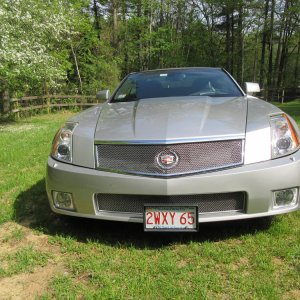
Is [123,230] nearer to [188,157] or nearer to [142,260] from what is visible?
[142,260]

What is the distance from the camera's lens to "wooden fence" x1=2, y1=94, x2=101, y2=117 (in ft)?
46.3

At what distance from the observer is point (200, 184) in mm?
2500

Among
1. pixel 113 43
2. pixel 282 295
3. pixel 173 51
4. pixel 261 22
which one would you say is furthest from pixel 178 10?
pixel 282 295

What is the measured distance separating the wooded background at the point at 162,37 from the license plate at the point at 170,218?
11.1 m

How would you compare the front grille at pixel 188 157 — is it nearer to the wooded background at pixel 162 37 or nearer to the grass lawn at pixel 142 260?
the grass lawn at pixel 142 260

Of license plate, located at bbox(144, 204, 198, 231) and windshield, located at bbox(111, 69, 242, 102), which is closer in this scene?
license plate, located at bbox(144, 204, 198, 231)

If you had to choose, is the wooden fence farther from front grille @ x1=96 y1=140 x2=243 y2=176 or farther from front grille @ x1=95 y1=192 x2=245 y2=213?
front grille @ x1=96 y1=140 x2=243 y2=176

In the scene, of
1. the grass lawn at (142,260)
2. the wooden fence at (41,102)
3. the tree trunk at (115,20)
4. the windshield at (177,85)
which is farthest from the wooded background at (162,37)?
the grass lawn at (142,260)

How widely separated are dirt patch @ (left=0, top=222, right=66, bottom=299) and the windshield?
1.69 meters

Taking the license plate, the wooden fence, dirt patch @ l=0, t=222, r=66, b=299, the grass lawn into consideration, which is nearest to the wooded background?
the wooden fence

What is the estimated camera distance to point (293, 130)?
288 cm

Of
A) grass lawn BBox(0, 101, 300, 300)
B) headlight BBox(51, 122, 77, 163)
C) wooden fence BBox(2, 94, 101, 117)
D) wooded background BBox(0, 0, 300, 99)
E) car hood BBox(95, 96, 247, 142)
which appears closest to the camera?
grass lawn BBox(0, 101, 300, 300)

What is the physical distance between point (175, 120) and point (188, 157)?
375mm

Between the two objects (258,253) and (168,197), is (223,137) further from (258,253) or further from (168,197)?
(258,253)
